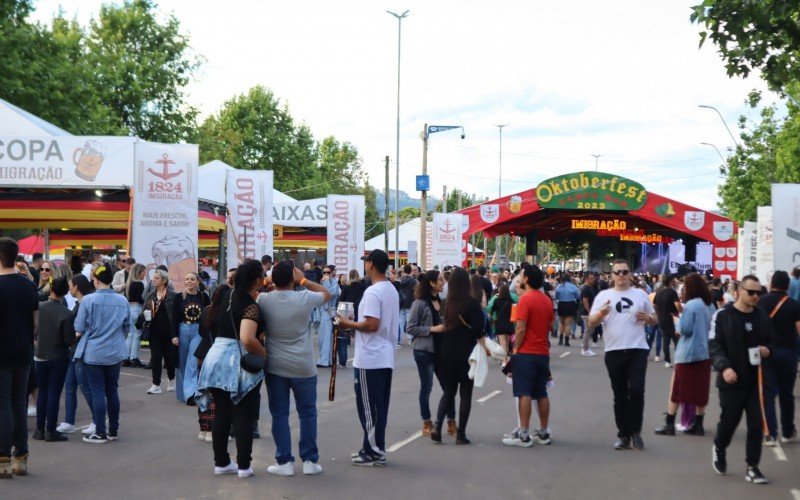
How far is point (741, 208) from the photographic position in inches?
2152

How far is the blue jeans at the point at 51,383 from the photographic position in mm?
10242

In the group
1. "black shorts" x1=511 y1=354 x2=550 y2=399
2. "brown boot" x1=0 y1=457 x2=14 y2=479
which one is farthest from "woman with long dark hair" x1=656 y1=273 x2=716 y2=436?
"brown boot" x1=0 y1=457 x2=14 y2=479

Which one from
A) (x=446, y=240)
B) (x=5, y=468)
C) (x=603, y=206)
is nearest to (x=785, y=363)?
(x=5, y=468)

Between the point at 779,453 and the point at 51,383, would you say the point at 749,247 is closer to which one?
the point at 779,453

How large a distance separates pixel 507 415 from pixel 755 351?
4.54 m

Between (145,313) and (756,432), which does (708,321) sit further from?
(145,313)

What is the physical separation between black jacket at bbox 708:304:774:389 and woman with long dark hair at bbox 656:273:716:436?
8.61 feet

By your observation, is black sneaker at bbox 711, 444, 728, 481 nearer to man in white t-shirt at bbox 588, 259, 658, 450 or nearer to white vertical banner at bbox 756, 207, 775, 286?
man in white t-shirt at bbox 588, 259, 658, 450

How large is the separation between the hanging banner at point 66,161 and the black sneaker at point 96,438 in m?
9.01

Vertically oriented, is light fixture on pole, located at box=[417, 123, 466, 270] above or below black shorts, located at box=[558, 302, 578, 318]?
above

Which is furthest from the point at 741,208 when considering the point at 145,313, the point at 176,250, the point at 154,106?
the point at 145,313

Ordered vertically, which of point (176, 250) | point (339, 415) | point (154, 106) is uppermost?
point (154, 106)

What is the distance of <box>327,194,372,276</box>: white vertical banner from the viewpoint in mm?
27562

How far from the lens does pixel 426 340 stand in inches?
427
